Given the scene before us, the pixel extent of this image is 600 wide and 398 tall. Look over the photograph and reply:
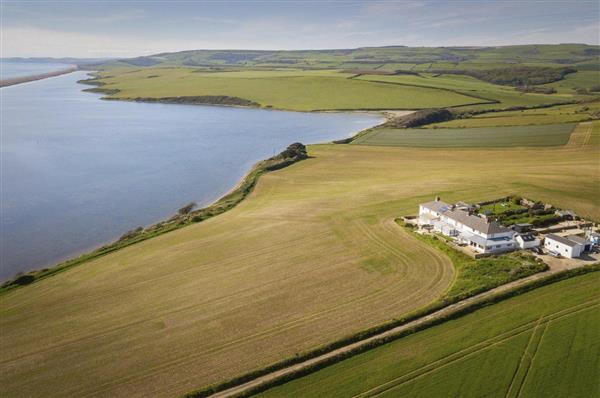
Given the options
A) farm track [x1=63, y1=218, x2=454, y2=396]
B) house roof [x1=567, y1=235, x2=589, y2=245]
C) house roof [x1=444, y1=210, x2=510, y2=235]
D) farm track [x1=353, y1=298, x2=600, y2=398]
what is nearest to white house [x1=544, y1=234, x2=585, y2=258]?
house roof [x1=567, y1=235, x2=589, y2=245]

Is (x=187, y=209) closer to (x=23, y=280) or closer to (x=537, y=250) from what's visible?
(x=23, y=280)

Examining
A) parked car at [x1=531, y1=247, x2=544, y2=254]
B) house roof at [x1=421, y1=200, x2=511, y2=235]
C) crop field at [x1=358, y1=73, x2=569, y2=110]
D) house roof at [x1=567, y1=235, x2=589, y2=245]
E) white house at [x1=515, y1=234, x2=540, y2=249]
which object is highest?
crop field at [x1=358, y1=73, x2=569, y2=110]

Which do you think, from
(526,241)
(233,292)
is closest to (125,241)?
(233,292)

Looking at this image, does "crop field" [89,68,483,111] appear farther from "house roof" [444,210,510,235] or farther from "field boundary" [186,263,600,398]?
"field boundary" [186,263,600,398]

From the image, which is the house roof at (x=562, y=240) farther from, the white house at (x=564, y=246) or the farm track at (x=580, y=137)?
the farm track at (x=580, y=137)

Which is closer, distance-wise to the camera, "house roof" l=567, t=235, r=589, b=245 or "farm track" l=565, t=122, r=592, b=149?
"house roof" l=567, t=235, r=589, b=245

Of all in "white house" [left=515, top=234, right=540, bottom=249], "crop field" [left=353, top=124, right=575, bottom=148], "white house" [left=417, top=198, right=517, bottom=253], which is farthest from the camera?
"crop field" [left=353, top=124, right=575, bottom=148]
